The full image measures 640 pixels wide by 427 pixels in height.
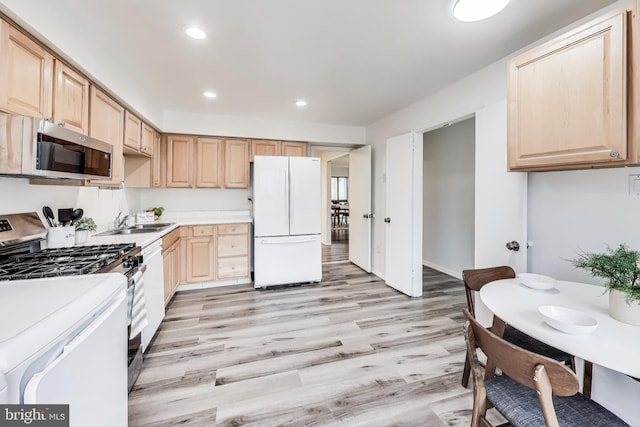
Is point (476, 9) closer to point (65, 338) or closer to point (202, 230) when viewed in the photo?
point (65, 338)

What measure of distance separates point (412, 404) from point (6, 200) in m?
2.88

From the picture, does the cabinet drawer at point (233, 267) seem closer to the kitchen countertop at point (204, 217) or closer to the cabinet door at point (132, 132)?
the kitchen countertop at point (204, 217)

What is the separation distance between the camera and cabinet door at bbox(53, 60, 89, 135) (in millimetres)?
1717

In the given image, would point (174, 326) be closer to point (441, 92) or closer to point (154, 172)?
point (154, 172)

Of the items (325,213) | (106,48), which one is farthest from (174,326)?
(325,213)

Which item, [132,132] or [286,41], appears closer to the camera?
[286,41]

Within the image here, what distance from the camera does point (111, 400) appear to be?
3.26ft

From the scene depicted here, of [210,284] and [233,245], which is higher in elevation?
[233,245]

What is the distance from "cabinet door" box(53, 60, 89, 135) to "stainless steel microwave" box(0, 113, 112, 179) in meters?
0.24

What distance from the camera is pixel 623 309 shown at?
1.12 metres

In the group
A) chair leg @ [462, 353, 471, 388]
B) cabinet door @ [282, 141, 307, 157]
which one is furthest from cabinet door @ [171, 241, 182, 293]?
chair leg @ [462, 353, 471, 388]

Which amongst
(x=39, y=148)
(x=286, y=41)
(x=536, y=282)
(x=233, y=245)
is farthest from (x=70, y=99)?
(x=536, y=282)

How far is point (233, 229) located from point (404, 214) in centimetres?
237

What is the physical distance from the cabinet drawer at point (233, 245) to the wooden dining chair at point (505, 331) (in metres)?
2.91
